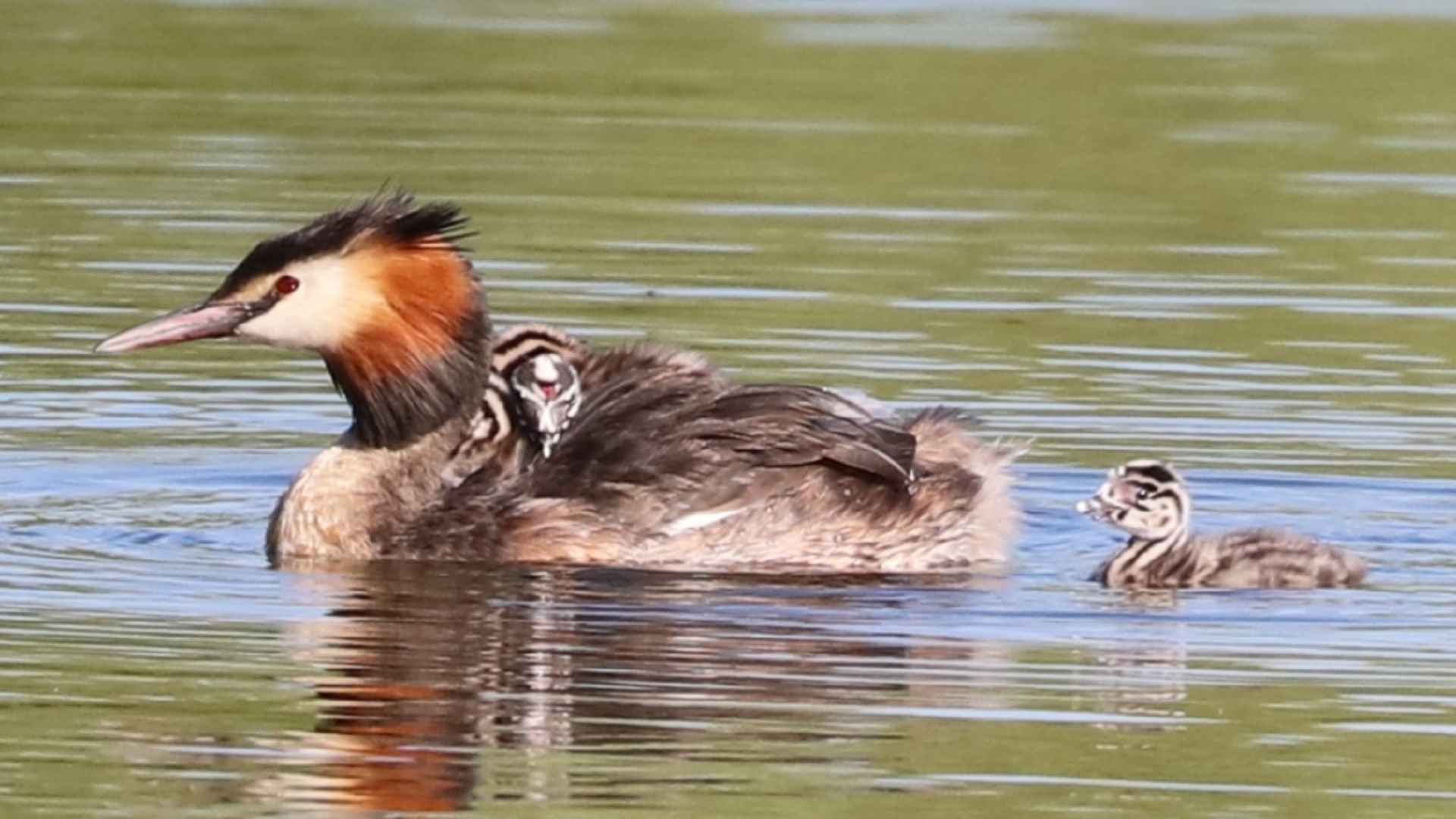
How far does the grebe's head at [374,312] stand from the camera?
11547 mm

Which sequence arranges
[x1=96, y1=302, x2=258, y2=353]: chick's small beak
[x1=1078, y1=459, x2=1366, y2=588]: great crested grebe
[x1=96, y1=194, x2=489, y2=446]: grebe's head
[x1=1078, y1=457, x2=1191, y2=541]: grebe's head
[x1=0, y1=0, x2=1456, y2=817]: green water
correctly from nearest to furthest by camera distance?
[x1=0, y1=0, x2=1456, y2=817]: green water
[x1=1078, y1=459, x2=1366, y2=588]: great crested grebe
[x1=1078, y1=457, x2=1191, y2=541]: grebe's head
[x1=96, y1=302, x2=258, y2=353]: chick's small beak
[x1=96, y1=194, x2=489, y2=446]: grebe's head

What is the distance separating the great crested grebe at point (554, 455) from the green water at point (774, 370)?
0.85 feet

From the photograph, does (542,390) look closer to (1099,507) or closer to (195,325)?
(195,325)

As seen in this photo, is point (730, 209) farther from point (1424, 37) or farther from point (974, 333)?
point (1424, 37)

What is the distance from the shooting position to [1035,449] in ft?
43.0

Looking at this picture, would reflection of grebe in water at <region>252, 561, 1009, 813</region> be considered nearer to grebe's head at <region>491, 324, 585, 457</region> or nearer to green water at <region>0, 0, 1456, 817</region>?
green water at <region>0, 0, 1456, 817</region>

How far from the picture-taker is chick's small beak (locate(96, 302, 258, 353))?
37.6ft

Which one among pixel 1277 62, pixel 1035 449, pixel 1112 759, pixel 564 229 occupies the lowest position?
pixel 1112 759

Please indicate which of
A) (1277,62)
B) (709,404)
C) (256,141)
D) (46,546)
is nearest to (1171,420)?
(709,404)

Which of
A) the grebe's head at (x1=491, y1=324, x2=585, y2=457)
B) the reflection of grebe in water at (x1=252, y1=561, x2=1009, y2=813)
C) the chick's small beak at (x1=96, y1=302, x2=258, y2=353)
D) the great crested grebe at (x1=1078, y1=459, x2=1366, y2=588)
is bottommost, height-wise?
the reflection of grebe in water at (x1=252, y1=561, x2=1009, y2=813)

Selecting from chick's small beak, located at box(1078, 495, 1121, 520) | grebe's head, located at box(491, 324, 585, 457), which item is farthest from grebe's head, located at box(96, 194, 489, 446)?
chick's small beak, located at box(1078, 495, 1121, 520)

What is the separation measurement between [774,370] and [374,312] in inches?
110

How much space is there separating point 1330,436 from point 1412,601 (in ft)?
8.01

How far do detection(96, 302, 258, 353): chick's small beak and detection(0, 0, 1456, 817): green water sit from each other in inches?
25.7
